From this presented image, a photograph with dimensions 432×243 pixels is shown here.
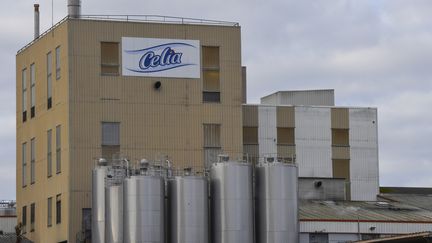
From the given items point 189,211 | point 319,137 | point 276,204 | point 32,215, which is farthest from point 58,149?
point 319,137

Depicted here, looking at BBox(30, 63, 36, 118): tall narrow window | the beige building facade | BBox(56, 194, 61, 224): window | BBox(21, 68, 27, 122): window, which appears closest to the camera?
the beige building facade

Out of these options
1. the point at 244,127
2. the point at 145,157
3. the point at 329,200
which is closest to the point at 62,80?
the point at 145,157

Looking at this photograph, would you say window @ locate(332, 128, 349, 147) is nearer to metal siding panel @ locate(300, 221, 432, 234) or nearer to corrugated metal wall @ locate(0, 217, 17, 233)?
metal siding panel @ locate(300, 221, 432, 234)

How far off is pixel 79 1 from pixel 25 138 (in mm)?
13585

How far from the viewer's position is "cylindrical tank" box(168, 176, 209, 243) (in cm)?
8956

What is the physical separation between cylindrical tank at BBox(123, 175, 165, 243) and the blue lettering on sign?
13324 mm

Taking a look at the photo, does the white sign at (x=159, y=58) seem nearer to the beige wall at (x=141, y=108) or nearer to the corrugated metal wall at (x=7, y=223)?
the beige wall at (x=141, y=108)

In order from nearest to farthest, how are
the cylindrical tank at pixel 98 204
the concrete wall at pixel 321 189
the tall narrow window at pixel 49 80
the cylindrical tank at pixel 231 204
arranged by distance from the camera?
1. the cylindrical tank at pixel 231 204
2. the cylindrical tank at pixel 98 204
3. the tall narrow window at pixel 49 80
4. the concrete wall at pixel 321 189

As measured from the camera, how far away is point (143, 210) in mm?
89250

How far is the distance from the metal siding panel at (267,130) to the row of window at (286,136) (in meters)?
0.46

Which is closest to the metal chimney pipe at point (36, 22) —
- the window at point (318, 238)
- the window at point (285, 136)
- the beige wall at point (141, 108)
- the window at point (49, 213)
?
the beige wall at point (141, 108)

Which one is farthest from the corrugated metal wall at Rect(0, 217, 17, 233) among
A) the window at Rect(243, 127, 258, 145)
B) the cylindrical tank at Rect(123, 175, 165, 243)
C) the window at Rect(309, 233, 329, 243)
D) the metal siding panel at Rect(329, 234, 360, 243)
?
the metal siding panel at Rect(329, 234, 360, 243)

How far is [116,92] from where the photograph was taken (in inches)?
3935

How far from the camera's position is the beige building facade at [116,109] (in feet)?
324
